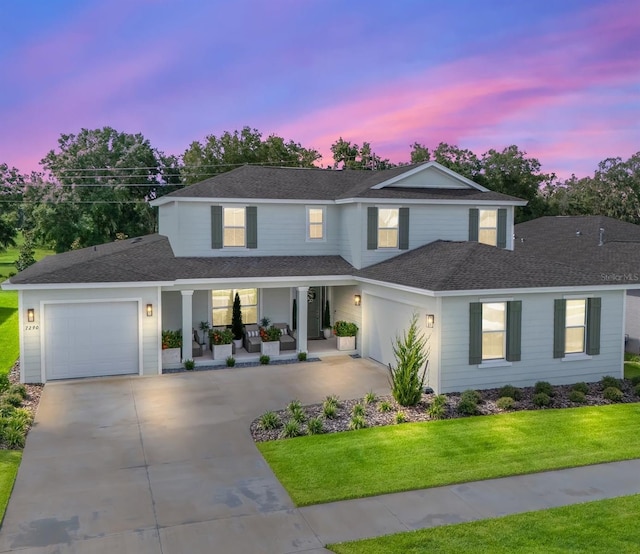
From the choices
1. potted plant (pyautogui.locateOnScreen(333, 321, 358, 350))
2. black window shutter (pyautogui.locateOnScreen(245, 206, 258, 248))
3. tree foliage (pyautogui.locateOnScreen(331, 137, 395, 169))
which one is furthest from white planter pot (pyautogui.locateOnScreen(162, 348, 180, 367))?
tree foliage (pyautogui.locateOnScreen(331, 137, 395, 169))

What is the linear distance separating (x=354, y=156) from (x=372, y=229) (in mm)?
26521

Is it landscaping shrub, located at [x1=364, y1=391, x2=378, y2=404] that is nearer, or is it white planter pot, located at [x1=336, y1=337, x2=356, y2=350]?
landscaping shrub, located at [x1=364, y1=391, x2=378, y2=404]

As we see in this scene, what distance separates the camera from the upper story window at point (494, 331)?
45.8 feet

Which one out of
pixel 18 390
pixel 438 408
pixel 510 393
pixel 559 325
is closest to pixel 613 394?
pixel 559 325

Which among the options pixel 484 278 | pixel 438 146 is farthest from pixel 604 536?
pixel 438 146

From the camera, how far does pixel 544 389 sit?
1349cm

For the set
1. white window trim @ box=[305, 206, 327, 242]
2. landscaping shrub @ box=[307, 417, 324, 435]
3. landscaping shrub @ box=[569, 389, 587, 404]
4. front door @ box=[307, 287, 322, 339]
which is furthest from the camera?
front door @ box=[307, 287, 322, 339]

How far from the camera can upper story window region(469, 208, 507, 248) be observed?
63.7 feet

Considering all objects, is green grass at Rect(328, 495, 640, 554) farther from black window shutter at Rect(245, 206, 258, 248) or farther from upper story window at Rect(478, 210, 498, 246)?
upper story window at Rect(478, 210, 498, 246)

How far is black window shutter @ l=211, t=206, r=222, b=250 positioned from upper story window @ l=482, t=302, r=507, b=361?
28.7 feet

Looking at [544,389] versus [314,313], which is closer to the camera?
[544,389]

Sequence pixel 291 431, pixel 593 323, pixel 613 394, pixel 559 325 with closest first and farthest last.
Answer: pixel 291 431
pixel 613 394
pixel 559 325
pixel 593 323

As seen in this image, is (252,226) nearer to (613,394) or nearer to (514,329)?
(514,329)

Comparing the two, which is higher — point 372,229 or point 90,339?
point 372,229
